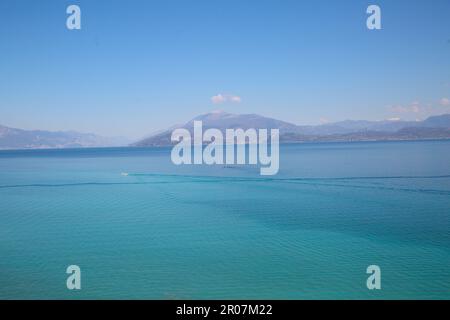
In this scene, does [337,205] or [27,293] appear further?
[337,205]

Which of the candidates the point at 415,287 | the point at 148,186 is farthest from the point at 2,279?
the point at 148,186
